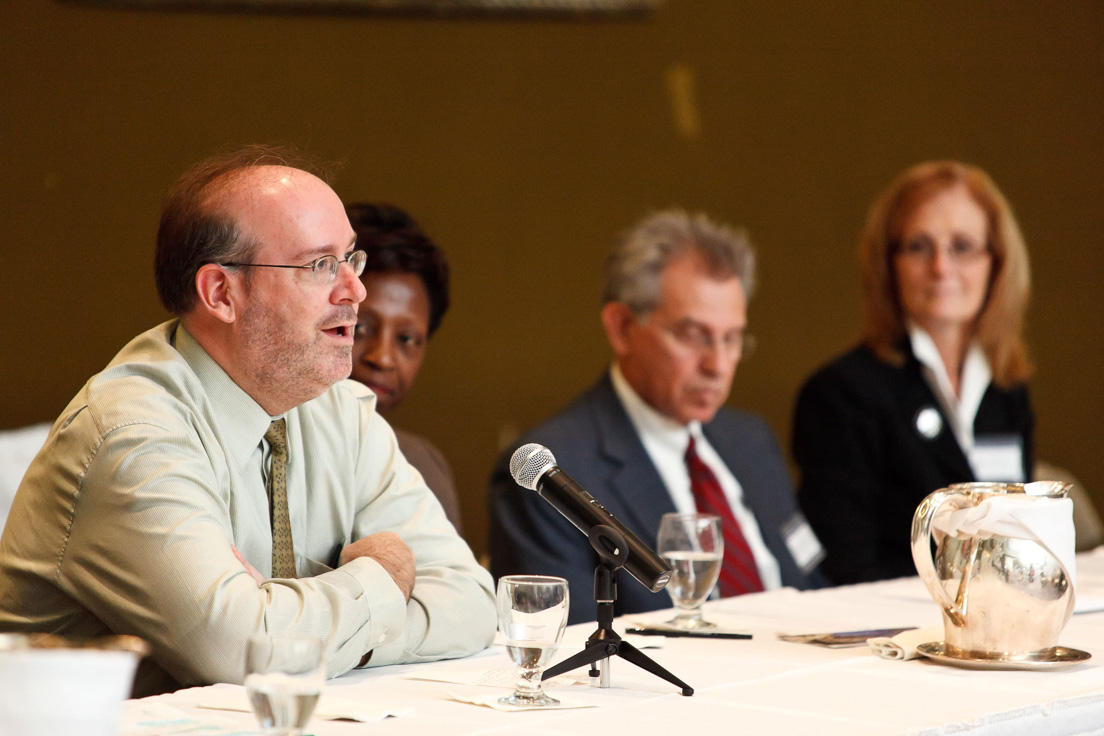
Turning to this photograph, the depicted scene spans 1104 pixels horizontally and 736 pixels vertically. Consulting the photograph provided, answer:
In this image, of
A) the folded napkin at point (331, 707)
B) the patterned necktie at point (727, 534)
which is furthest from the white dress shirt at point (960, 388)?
the folded napkin at point (331, 707)

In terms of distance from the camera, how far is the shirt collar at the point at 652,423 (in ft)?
9.62

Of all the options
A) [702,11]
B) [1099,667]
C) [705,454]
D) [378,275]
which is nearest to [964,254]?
[705,454]

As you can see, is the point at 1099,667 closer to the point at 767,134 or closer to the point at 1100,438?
the point at 767,134

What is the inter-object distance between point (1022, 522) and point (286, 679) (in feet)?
3.20

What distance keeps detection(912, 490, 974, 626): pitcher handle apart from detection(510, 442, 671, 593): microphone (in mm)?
388

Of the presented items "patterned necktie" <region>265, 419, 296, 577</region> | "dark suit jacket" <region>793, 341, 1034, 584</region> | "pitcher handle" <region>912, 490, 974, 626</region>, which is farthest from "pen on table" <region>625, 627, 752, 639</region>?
"dark suit jacket" <region>793, 341, 1034, 584</region>

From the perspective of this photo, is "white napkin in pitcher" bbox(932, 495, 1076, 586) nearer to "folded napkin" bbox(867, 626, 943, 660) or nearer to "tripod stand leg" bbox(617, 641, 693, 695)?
"folded napkin" bbox(867, 626, 943, 660)

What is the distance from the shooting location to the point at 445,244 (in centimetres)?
411

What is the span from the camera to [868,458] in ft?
11.2

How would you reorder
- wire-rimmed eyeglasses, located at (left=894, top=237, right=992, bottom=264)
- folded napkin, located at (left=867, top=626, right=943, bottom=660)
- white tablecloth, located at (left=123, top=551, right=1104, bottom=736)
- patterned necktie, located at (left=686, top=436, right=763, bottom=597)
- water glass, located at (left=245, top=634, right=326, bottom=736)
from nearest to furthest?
water glass, located at (left=245, top=634, right=326, bottom=736) → white tablecloth, located at (left=123, top=551, right=1104, bottom=736) → folded napkin, located at (left=867, top=626, right=943, bottom=660) → patterned necktie, located at (left=686, top=436, right=763, bottom=597) → wire-rimmed eyeglasses, located at (left=894, top=237, right=992, bottom=264)

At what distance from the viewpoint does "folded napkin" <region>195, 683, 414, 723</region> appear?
50.9 inches

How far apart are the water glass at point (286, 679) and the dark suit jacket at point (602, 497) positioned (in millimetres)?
1403

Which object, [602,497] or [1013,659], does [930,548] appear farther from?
[602,497]

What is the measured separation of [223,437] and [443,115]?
101 inches
